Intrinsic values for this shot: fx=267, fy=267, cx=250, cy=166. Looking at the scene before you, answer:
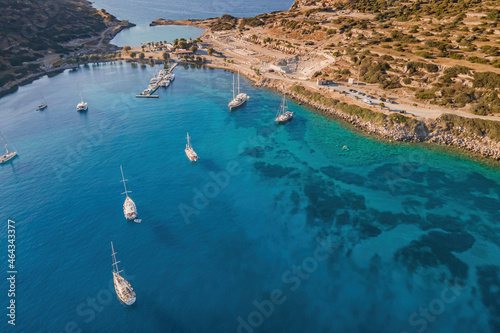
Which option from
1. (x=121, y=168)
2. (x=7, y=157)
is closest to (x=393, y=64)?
(x=121, y=168)

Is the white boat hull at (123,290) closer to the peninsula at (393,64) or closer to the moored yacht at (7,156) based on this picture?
the moored yacht at (7,156)

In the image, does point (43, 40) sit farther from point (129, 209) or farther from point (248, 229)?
point (248, 229)

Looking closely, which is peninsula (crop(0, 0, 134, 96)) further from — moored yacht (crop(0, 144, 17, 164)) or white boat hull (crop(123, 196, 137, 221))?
white boat hull (crop(123, 196, 137, 221))

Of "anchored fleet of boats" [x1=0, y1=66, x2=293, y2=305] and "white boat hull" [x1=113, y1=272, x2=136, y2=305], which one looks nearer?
"white boat hull" [x1=113, y1=272, x2=136, y2=305]

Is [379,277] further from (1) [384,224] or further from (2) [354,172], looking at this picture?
(2) [354,172]

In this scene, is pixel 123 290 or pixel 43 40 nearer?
pixel 123 290

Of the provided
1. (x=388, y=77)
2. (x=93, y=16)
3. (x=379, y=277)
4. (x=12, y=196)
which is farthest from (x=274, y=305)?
(x=93, y=16)

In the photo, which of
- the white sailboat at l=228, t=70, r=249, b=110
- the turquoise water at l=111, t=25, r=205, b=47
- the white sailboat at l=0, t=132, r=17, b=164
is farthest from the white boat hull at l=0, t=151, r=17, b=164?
the turquoise water at l=111, t=25, r=205, b=47
